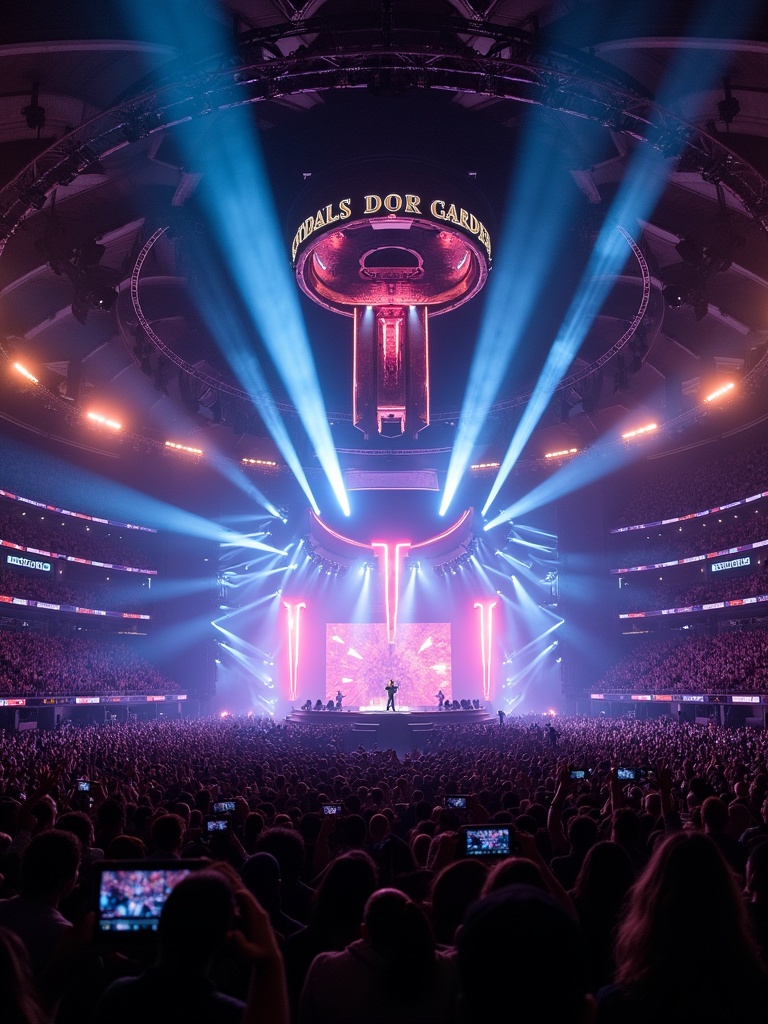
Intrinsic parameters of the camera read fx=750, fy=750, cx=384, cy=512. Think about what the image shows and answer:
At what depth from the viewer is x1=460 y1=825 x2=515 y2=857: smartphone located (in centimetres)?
534

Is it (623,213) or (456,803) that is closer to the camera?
(456,803)

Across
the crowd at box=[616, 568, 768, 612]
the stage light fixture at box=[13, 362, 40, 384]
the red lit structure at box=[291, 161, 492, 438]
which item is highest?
the red lit structure at box=[291, 161, 492, 438]

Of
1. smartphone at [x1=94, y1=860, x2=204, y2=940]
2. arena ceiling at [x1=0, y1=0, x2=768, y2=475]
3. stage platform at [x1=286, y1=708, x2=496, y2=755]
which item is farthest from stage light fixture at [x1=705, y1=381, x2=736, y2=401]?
smartphone at [x1=94, y1=860, x2=204, y2=940]

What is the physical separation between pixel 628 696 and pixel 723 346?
21.3 m

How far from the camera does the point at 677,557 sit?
159 feet

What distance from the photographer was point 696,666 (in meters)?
42.4

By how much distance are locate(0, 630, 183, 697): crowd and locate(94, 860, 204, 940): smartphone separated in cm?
3550

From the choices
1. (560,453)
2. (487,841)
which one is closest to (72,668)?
(560,453)

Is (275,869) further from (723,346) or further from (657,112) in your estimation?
(723,346)

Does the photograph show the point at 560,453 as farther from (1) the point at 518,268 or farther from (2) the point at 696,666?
(1) the point at 518,268

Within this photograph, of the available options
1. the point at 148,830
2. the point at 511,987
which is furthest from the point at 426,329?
the point at 511,987

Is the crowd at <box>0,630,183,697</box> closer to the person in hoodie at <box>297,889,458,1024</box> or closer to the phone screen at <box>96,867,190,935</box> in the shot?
the phone screen at <box>96,867,190,935</box>

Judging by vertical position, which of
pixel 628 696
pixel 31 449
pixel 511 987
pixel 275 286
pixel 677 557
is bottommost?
pixel 628 696

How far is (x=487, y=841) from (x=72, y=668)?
41.8 metres
